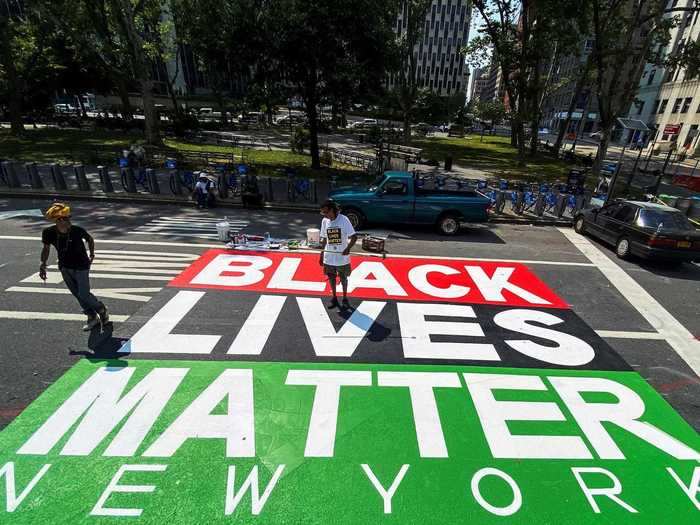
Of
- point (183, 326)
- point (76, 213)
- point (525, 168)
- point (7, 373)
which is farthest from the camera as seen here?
point (525, 168)

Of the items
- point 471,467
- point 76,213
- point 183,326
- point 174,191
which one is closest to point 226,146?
point 174,191

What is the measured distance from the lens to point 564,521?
325cm

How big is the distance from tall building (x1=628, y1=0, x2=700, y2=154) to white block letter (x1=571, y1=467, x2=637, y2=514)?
51.8 meters

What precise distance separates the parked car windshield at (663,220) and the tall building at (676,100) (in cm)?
4249

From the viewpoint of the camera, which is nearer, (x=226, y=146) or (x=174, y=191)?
(x=174, y=191)

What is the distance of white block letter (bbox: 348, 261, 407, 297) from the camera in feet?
24.8

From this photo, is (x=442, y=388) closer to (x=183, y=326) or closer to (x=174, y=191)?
(x=183, y=326)

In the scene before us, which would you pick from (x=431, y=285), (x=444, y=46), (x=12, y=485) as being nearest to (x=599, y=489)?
(x=431, y=285)

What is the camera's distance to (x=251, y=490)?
11.1 feet

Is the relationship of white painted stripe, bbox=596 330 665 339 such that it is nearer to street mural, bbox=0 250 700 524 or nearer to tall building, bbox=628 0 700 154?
street mural, bbox=0 250 700 524

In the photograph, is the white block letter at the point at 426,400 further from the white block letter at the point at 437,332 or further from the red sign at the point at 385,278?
the red sign at the point at 385,278

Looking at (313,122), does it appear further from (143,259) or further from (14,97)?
(14,97)

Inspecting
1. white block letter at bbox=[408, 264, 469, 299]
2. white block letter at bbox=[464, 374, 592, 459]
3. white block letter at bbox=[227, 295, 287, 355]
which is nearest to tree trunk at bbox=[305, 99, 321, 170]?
white block letter at bbox=[408, 264, 469, 299]

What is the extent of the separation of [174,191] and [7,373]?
1093 cm
